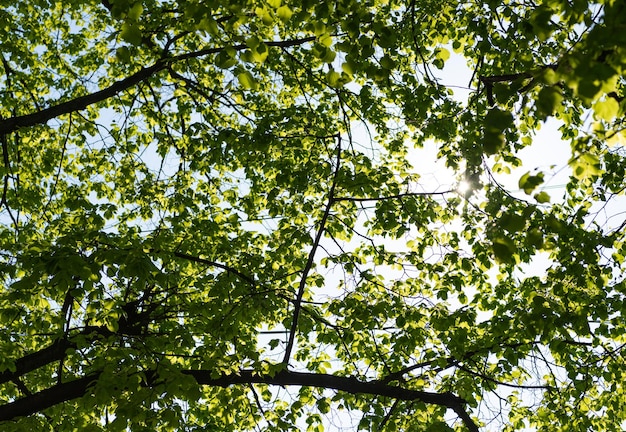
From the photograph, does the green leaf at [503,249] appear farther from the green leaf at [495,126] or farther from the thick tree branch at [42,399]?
the thick tree branch at [42,399]

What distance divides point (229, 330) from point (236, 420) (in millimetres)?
2808

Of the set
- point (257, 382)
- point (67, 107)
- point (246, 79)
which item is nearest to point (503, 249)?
point (246, 79)

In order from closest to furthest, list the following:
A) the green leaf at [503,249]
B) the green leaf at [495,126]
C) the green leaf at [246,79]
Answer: the green leaf at [495,126] < the green leaf at [503,249] < the green leaf at [246,79]

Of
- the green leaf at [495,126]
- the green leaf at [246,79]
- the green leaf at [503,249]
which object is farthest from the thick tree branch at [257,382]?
the green leaf at [495,126]

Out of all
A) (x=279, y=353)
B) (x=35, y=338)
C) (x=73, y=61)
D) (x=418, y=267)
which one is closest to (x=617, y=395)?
(x=418, y=267)

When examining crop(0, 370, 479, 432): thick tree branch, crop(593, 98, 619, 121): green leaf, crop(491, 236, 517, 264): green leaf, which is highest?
crop(0, 370, 479, 432): thick tree branch

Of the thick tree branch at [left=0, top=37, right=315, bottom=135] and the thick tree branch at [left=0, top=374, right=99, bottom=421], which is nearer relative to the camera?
the thick tree branch at [left=0, top=374, right=99, bottom=421]

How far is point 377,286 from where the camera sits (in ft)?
22.8

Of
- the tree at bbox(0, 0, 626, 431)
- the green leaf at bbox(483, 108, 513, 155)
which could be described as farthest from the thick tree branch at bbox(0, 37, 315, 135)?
the green leaf at bbox(483, 108, 513, 155)

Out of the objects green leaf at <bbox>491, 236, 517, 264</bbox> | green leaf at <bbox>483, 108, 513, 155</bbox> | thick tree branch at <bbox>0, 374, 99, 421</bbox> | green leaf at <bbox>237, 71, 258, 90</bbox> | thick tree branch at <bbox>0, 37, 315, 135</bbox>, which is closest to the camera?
green leaf at <bbox>483, 108, 513, 155</bbox>

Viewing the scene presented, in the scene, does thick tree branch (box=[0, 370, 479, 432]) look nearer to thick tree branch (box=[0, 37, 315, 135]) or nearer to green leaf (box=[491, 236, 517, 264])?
thick tree branch (box=[0, 37, 315, 135])

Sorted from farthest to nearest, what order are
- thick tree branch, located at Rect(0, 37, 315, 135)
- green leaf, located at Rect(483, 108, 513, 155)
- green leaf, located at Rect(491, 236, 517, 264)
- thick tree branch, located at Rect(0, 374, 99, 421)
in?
thick tree branch, located at Rect(0, 37, 315, 135) → thick tree branch, located at Rect(0, 374, 99, 421) → green leaf, located at Rect(491, 236, 517, 264) → green leaf, located at Rect(483, 108, 513, 155)

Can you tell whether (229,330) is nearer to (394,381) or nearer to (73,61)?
(394,381)

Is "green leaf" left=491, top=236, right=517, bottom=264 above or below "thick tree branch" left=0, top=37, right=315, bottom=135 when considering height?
below
